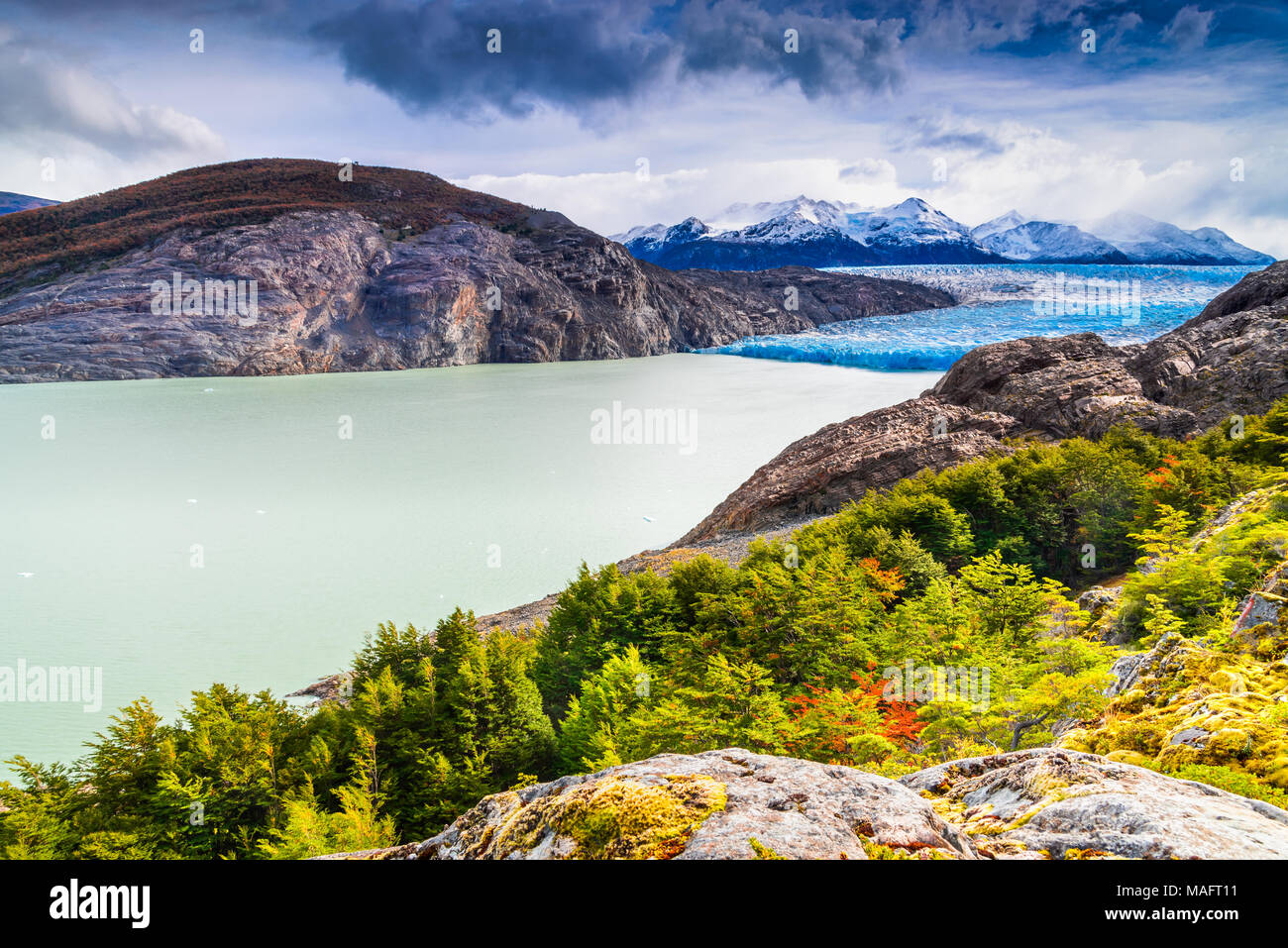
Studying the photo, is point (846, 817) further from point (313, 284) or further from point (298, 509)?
point (313, 284)

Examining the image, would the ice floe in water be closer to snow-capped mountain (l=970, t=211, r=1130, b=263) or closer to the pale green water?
the pale green water

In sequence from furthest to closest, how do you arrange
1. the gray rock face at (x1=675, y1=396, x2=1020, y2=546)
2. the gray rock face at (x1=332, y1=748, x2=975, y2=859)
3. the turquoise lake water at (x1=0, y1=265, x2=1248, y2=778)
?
the gray rock face at (x1=675, y1=396, x2=1020, y2=546) < the turquoise lake water at (x1=0, y1=265, x2=1248, y2=778) < the gray rock face at (x1=332, y1=748, x2=975, y2=859)

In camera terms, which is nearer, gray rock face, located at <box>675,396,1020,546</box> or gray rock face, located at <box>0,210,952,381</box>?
gray rock face, located at <box>675,396,1020,546</box>

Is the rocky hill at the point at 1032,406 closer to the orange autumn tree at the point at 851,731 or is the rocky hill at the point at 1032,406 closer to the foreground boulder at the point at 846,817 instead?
the orange autumn tree at the point at 851,731

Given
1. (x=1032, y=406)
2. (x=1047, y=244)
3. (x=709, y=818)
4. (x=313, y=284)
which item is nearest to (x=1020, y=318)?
(x=1032, y=406)

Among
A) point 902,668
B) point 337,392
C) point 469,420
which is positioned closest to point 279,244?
point 337,392

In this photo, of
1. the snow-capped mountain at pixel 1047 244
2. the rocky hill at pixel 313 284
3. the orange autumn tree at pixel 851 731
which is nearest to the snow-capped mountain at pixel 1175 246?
the snow-capped mountain at pixel 1047 244

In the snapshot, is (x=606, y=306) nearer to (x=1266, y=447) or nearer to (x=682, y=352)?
(x=682, y=352)

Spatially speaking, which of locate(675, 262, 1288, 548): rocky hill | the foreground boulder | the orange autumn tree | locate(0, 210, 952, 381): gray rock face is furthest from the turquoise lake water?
the foreground boulder
